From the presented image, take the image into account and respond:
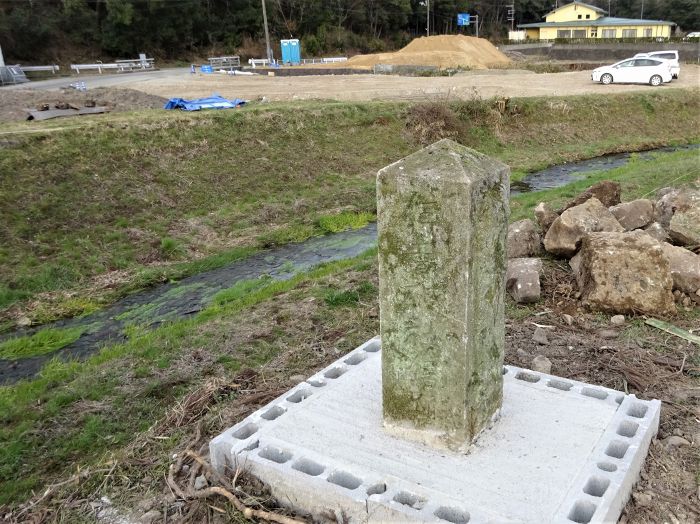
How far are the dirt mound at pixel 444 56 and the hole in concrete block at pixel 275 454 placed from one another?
38.1 metres

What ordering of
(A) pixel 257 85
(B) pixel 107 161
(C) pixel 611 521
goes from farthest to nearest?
(A) pixel 257 85, (B) pixel 107 161, (C) pixel 611 521

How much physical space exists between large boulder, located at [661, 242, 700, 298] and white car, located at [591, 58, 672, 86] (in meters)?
25.1

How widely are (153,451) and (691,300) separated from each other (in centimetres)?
545

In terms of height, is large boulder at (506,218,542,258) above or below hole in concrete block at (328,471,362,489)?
above

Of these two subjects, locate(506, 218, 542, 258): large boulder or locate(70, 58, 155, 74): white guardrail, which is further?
locate(70, 58, 155, 74): white guardrail

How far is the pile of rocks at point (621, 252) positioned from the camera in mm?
6215

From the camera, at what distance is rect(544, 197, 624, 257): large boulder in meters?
7.43

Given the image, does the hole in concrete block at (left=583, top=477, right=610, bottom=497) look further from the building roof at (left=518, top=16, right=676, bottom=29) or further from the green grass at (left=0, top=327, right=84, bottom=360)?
the building roof at (left=518, top=16, right=676, bottom=29)

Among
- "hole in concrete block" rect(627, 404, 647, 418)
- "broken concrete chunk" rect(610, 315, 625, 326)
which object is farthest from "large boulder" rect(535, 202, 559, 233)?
"hole in concrete block" rect(627, 404, 647, 418)

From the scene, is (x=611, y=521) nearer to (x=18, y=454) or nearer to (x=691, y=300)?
(x=691, y=300)

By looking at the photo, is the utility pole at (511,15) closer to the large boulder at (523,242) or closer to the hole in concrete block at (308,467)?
the large boulder at (523,242)

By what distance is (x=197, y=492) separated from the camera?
3953mm

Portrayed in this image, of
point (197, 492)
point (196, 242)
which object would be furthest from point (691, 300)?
point (196, 242)

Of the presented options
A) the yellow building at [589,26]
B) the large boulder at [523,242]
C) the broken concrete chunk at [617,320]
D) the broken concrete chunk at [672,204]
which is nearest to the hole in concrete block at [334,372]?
the broken concrete chunk at [617,320]
